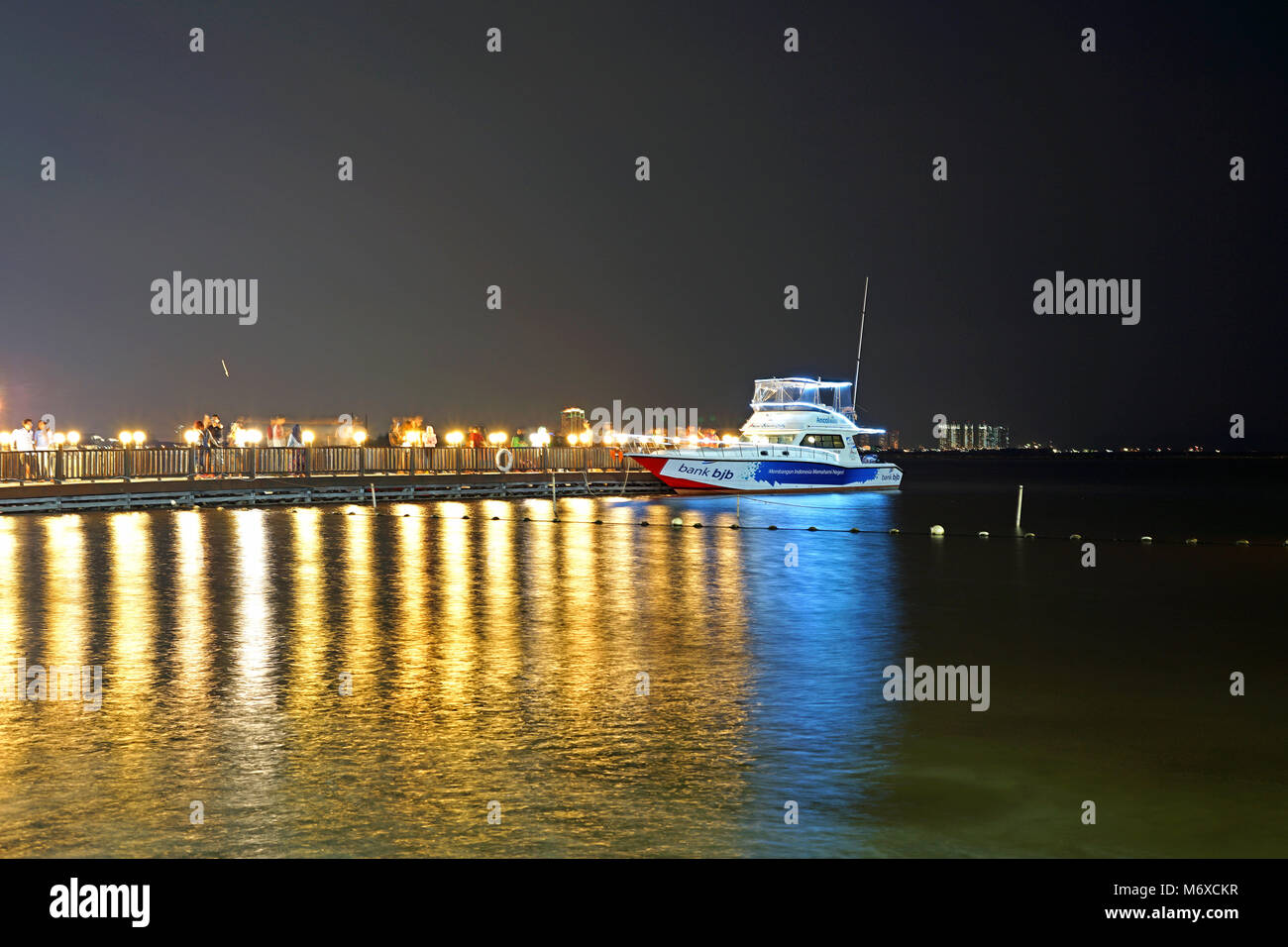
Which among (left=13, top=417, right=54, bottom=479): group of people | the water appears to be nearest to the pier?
Result: (left=13, top=417, right=54, bottom=479): group of people

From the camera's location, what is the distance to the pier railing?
40.4 m

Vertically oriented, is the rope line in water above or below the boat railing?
below

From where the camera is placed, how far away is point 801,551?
82.2 ft

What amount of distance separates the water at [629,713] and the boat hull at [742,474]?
101ft

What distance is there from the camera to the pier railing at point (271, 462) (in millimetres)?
40406

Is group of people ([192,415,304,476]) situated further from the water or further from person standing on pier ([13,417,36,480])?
the water

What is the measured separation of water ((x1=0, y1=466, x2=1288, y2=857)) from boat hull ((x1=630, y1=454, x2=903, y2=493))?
3087 cm

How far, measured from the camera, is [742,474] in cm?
5356

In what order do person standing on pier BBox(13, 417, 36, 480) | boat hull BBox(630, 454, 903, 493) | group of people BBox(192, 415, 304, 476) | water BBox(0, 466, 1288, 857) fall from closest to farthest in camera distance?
1. water BBox(0, 466, 1288, 857)
2. person standing on pier BBox(13, 417, 36, 480)
3. group of people BBox(192, 415, 304, 476)
4. boat hull BBox(630, 454, 903, 493)

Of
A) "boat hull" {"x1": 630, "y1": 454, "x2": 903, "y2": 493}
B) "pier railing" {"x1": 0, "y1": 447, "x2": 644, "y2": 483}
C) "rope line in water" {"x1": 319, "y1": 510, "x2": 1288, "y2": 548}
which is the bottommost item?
"rope line in water" {"x1": 319, "y1": 510, "x2": 1288, "y2": 548}

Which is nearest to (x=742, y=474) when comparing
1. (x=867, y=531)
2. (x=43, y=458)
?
(x=867, y=531)

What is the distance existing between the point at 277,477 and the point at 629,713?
37.8 m
